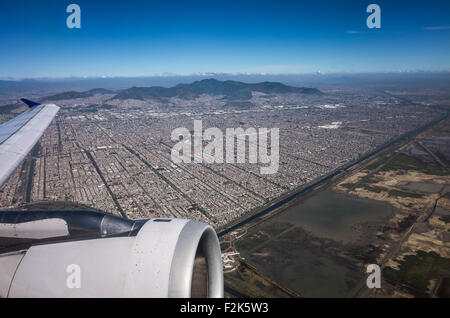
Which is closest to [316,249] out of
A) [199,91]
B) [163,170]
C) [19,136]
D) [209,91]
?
[19,136]

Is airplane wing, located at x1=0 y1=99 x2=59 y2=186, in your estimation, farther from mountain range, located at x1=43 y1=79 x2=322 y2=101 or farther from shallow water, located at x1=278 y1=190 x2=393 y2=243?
mountain range, located at x1=43 y1=79 x2=322 y2=101

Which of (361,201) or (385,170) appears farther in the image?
(385,170)

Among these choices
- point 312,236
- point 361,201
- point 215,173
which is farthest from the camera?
point 215,173

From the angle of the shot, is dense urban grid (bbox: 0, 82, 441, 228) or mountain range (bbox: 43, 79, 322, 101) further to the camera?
mountain range (bbox: 43, 79, 322, 101)

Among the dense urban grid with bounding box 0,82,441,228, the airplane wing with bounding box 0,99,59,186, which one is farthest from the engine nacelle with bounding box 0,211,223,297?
the dense urban grid with bounding box 0,82,441,228

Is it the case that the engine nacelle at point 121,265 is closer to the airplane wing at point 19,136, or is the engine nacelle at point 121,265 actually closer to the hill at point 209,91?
the airplane wing at point 19,136

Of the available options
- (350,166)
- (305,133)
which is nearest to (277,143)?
(305,133)

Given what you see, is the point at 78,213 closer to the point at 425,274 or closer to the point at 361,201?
the point at 425,274
